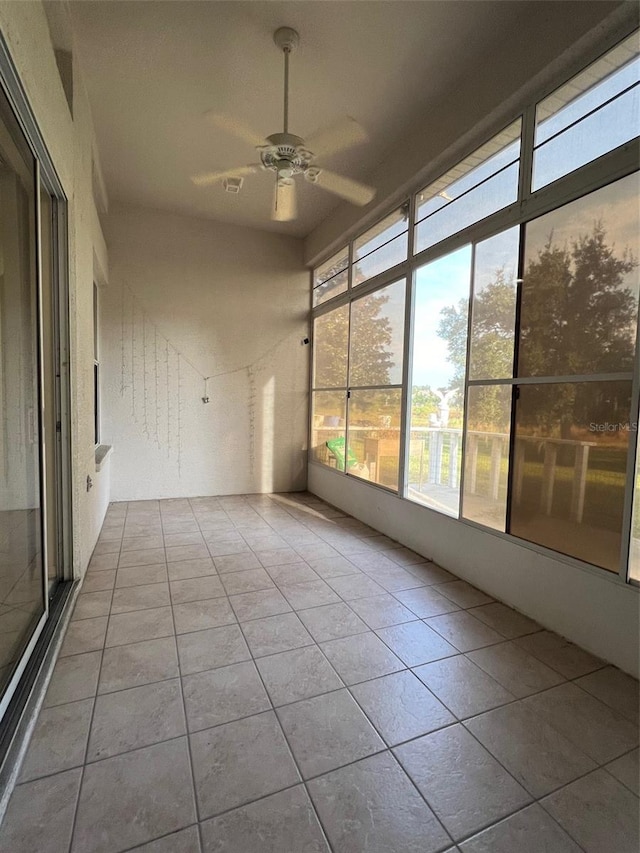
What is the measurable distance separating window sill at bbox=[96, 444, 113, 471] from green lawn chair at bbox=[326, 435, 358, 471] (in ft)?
8.17

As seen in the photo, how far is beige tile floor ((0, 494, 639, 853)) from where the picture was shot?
1207 mm

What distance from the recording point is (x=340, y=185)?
302 cm

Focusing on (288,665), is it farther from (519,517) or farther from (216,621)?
(519,517)

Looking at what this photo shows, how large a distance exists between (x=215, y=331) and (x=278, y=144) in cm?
294

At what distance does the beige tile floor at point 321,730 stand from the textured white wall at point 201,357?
246 cm

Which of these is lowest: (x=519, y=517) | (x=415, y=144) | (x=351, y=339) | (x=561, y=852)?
(x=561, y=852)

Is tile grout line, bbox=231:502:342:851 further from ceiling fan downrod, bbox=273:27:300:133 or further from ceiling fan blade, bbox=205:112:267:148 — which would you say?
ceiling fan downrod, bbox=273:27:300:133

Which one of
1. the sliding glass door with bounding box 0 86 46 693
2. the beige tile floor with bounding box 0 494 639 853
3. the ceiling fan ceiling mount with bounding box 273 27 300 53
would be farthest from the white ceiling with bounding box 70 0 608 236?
the beige tile floor with bounding box 0 494 639 853

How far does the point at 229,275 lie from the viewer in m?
5.16

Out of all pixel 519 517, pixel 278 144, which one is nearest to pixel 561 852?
pixel 519 517

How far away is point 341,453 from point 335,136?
3169 millimetres

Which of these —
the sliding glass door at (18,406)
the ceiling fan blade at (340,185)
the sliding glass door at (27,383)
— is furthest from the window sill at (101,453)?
the ceiling fan blade at (340,185)

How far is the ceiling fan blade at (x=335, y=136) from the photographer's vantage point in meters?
2.43

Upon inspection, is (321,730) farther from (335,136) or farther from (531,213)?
(335,136)
